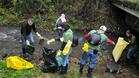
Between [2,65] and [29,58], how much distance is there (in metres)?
1.34

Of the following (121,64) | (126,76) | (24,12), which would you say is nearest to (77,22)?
(24,12)

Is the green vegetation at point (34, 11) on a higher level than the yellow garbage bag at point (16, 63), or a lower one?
higher

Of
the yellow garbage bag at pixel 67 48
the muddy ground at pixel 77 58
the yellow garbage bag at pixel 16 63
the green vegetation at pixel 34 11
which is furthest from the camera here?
the green vegetation at pixel 34 11

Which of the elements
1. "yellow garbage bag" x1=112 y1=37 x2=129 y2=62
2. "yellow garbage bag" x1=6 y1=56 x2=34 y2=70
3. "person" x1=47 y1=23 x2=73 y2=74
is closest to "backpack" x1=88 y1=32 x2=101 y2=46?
"person" x1=47 y1=23 x2=73 y2=74

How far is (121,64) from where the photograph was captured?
45.0ft

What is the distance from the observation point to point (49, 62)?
11.2 metres

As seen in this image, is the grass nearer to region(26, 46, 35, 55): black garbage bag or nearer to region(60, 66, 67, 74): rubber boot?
region(60, 66, 67, 74): rubber boot

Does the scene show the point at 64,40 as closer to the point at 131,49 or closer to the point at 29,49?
the point at 29,49

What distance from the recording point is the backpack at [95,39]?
10534 mm

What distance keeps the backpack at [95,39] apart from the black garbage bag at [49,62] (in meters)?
1.40

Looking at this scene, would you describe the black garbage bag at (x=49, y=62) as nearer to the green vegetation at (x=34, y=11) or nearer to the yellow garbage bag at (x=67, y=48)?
the yellow garbage bag at (x=67, y=48)

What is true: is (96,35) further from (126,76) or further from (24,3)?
(24,3)

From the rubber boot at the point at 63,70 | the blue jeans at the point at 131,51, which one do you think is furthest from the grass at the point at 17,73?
the blue jeans at the point at 131,51

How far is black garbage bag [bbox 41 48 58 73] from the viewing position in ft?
36.7
